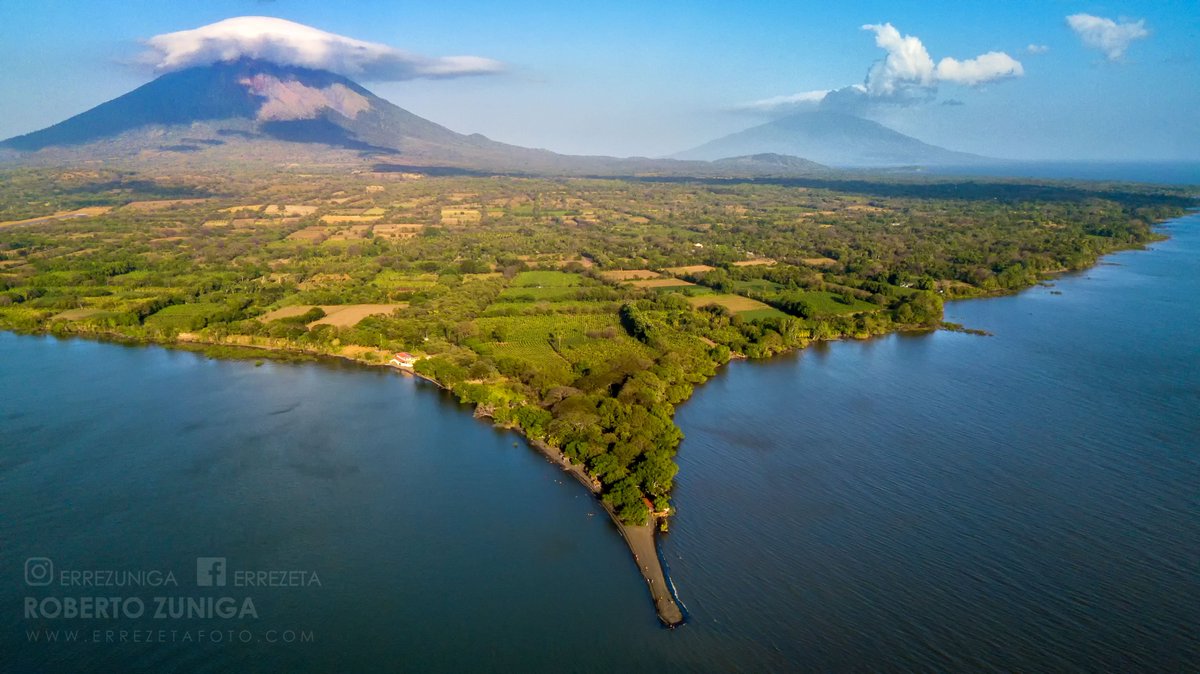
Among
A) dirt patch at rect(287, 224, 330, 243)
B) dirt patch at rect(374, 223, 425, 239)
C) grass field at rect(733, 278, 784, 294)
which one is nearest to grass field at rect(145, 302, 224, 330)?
dirt patch at rect(287, 224, 330, 243)

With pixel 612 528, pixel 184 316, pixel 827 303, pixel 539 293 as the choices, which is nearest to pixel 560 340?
pixel 539 293

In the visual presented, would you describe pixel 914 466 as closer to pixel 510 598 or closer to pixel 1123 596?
pixel 1123 596

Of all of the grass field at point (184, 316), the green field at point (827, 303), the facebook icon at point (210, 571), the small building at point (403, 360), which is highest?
the green field at point (827, 303)

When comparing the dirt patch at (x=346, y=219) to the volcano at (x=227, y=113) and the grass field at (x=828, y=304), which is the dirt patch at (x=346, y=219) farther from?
the volcano at (x=227, y=113)

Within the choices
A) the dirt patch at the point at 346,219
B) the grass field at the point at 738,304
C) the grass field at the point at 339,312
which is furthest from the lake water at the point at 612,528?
the dirt patch at the point at 346,219

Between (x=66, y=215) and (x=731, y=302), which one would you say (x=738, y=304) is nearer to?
(x=731, y=302)

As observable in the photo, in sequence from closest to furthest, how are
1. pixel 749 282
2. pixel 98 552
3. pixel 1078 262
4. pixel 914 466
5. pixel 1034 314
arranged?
pixel 98 552
pixel 914 466
pixel 1034 314
pixel 749 282
pixel 1078 262

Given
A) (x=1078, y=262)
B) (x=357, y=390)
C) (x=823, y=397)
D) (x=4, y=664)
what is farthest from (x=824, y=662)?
(x=1078, y=262)
